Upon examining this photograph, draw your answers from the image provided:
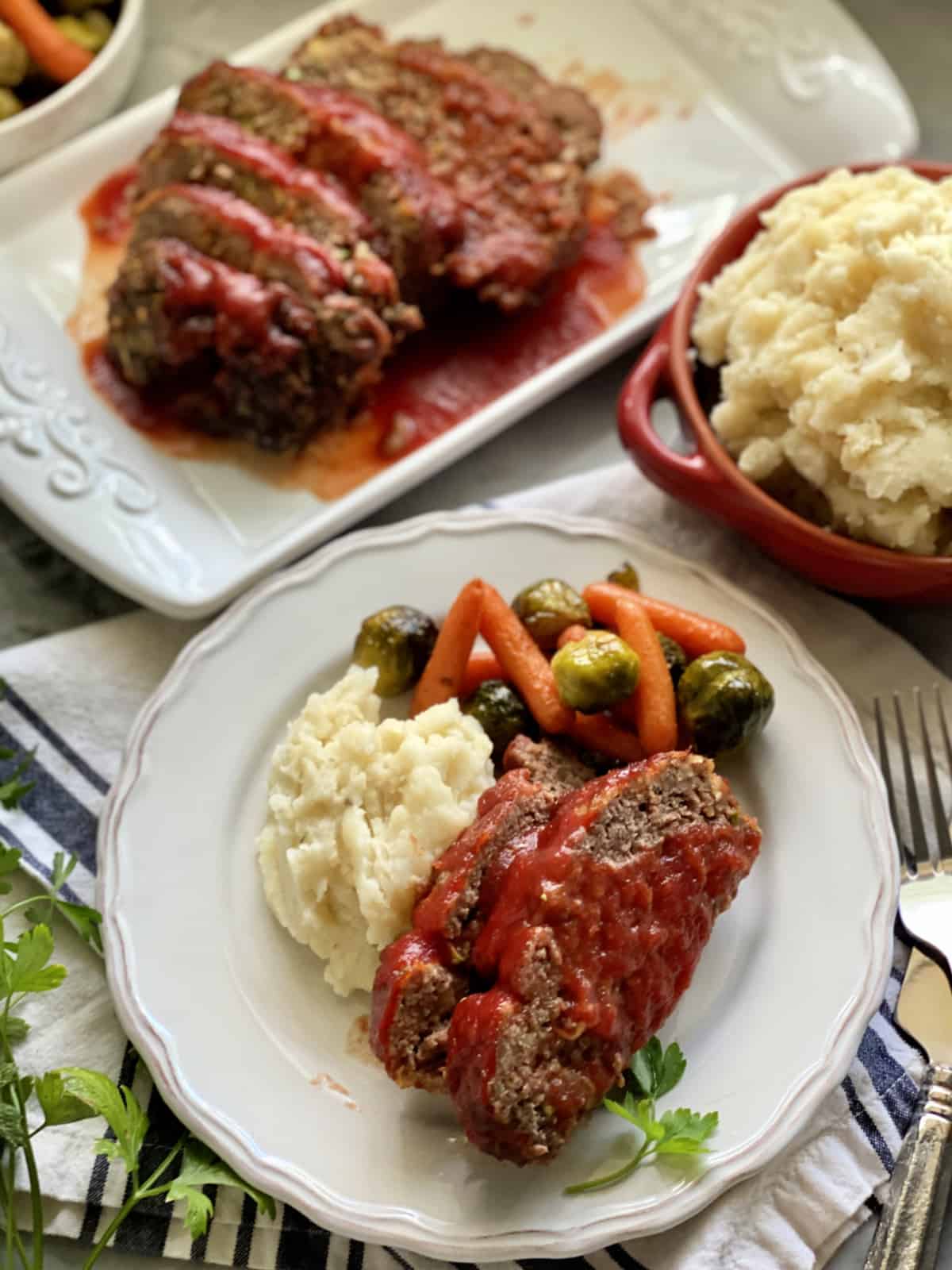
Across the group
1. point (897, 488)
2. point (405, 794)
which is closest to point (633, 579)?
point (897, 488)

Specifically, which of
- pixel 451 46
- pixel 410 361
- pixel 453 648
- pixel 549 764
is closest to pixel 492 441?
pixel 410 361

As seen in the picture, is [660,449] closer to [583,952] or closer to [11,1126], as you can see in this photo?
[583,952]

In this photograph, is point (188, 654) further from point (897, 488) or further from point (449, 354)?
point (897, 488)

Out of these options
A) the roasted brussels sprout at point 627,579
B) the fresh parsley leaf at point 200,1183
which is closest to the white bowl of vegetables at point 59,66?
the roasted brussels sprout at point 627,579

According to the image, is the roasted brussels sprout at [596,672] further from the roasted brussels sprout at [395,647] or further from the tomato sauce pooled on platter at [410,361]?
the tomato sauce pooled on platter at [410,361]

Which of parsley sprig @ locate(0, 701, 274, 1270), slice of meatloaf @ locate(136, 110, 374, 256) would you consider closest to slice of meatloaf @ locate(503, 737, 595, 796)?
parsley sprig @ locate(0, 701, 274, 1270)
